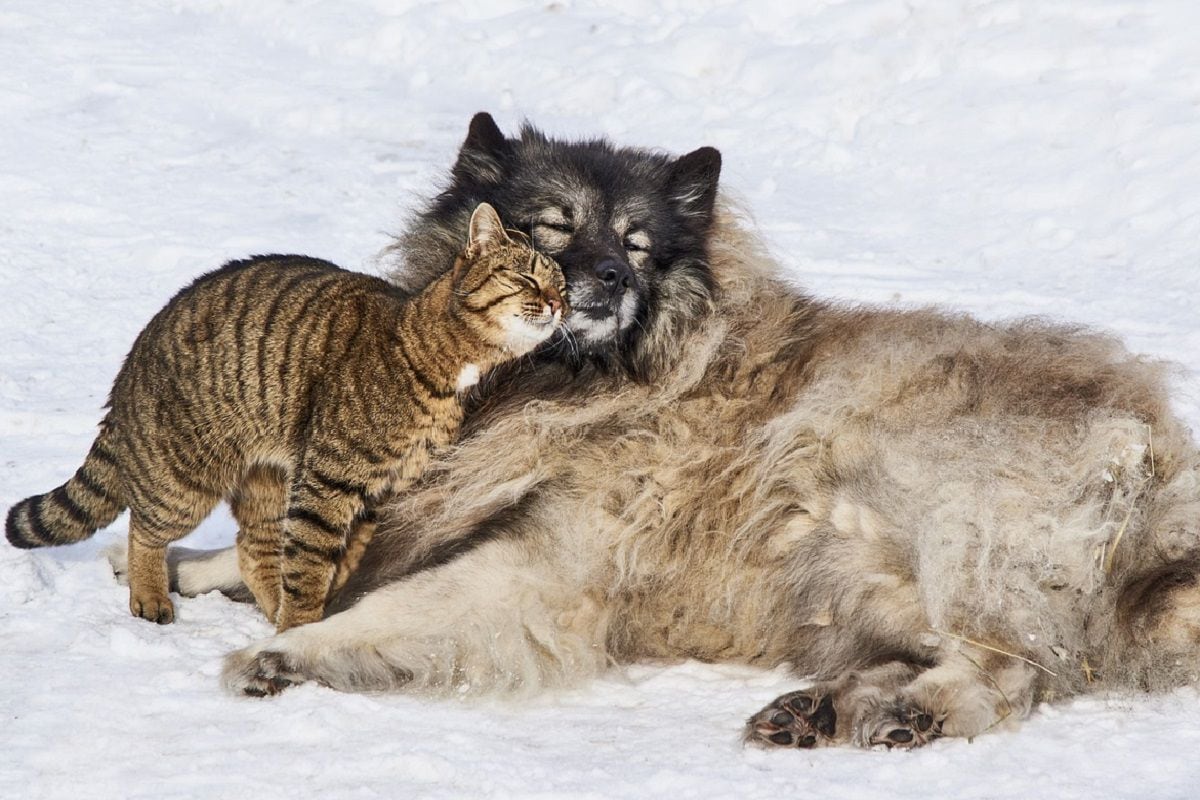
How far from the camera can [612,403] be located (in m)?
4.71

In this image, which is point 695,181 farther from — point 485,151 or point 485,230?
point 485,230

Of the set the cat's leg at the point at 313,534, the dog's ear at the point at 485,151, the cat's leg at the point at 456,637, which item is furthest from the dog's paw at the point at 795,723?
the dog's ear at the point at 485,151

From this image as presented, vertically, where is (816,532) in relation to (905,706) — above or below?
above

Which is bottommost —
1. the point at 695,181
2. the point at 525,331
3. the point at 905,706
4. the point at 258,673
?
the point at 258,673

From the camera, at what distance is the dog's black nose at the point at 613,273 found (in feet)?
14.9

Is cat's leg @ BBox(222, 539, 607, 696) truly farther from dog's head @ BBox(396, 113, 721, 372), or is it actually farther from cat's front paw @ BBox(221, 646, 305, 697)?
dog's head @ BBox(396, 113, 721, 372)

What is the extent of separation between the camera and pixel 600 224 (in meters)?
4.76

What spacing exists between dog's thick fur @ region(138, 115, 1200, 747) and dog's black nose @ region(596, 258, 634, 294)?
11.9 inches

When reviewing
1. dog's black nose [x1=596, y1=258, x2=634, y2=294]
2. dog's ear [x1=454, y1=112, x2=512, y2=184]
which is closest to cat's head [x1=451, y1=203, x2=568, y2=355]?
dog's black nose [x1=596, y1=258, x2=634, y2=294]

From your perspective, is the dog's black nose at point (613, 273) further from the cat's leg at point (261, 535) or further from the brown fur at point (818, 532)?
the cat's leg at point (261, 535)

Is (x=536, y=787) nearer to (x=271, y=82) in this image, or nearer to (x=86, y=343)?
(x=86, y=343)

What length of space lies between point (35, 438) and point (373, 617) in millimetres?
2356

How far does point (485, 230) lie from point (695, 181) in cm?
125

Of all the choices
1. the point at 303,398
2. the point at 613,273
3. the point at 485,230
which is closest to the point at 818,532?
the point at 613,273
